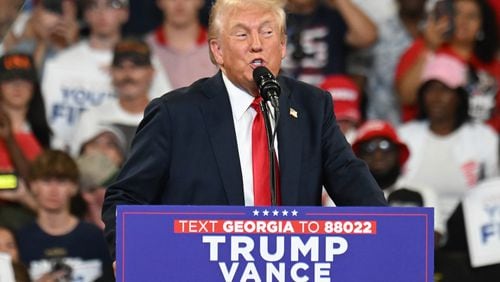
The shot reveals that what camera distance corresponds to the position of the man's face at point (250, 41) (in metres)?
3.31

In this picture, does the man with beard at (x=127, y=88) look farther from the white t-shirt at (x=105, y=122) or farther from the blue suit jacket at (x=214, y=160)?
the blue suit jacket at (x=214, y=160)

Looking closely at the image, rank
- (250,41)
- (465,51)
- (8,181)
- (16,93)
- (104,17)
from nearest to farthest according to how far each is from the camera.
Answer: (250,41), (8,181), (16,93), (104,17), (465,51)

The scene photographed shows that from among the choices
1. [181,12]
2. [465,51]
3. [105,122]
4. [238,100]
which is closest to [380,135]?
[465,51]

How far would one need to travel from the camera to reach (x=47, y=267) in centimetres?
593

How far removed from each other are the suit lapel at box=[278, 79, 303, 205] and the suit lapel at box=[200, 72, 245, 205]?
118 mm

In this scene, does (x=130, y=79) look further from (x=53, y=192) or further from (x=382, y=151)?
(x=382, y=151)

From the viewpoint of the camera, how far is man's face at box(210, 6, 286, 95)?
130 inches

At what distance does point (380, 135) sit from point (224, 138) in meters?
3.02

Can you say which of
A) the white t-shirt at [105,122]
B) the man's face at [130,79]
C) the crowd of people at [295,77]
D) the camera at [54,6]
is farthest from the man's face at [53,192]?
the camera at [54,6]

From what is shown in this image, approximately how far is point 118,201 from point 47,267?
2.72 m

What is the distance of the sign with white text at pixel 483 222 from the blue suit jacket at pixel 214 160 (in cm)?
276

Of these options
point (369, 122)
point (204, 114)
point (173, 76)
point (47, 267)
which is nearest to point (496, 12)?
point (369, 122)

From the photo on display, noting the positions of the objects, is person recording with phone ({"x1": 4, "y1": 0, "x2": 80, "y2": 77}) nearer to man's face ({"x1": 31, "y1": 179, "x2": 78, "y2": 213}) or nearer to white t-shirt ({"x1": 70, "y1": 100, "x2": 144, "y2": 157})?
white t-shirt ({"x1": 70, "y1": 100, "x2": 144, "y2": 157})

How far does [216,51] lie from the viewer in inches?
136
